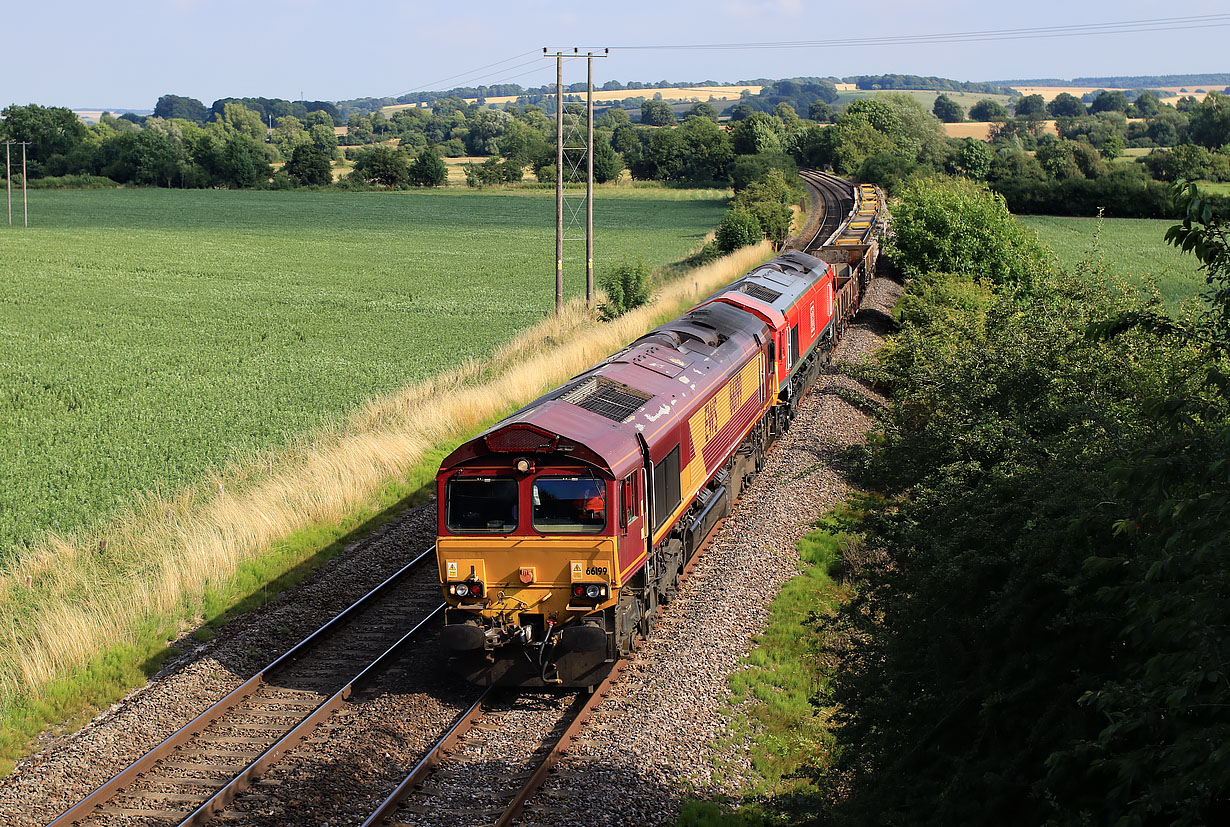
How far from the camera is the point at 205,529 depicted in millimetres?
16344

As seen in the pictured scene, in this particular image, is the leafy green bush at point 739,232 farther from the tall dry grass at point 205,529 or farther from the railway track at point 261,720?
the railway track at point 261,720

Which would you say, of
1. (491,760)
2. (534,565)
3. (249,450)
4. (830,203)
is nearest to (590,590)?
(534,565)

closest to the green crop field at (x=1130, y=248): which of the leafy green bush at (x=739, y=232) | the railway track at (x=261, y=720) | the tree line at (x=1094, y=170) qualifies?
the tree line at (x=1094, y=170)

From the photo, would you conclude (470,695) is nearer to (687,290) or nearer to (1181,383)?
(1181,383)

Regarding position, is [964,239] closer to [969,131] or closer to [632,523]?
[632,523]

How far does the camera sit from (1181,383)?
9.43 metres

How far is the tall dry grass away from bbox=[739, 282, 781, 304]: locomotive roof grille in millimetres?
6182

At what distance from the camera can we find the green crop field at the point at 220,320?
2200 cm

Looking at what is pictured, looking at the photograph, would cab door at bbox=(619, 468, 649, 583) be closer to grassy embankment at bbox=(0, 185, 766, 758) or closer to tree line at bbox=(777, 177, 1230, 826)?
tree line at bbox=(777, 177, 1230, 826)

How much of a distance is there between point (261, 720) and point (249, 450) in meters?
11.0

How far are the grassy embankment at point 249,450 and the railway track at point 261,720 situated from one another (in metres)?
1.59

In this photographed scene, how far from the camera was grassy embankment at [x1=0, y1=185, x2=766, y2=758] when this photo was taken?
13.3 m

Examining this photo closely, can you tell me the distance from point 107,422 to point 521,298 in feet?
84.5

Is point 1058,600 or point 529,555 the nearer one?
point 1058,600
